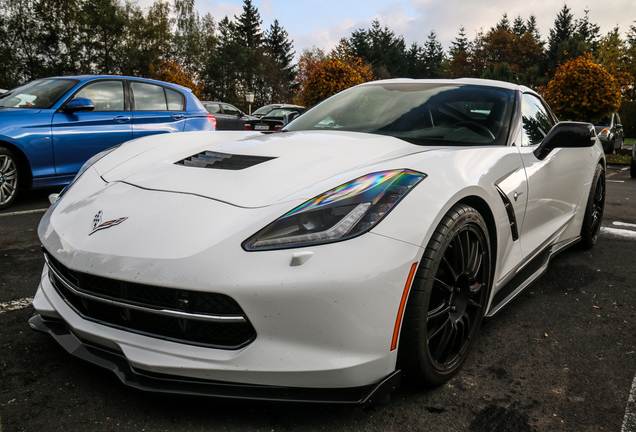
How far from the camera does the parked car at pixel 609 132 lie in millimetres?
15375

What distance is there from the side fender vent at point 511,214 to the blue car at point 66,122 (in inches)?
183

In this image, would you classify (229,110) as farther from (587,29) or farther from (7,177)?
(587,29)

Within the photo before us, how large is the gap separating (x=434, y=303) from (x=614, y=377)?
2.85ft

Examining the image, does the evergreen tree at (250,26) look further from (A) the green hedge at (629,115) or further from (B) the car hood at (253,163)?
(B) the car hood at (253,163)

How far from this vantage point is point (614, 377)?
1.92 metres

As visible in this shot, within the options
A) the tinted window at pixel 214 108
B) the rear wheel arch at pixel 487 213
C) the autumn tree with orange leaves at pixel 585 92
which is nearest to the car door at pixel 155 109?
the rear wheel arch at pixel 487 213

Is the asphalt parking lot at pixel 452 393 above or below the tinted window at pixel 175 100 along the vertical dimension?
below

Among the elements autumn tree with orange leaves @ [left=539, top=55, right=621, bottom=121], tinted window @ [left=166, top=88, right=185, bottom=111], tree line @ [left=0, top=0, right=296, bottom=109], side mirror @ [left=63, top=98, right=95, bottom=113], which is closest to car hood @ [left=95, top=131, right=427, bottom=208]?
side mirror @ [left=63, top=98, right=95, bottom=113]

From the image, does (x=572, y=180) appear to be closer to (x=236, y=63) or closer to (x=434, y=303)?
(x=434, y=303)

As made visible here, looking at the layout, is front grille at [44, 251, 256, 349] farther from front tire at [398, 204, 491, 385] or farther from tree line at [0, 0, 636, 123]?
tree line at [0, 0, 636, 123]

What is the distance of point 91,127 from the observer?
5.41m

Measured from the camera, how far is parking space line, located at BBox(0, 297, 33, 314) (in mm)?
2373

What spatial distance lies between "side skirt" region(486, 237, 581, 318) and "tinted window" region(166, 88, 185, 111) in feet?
16.5

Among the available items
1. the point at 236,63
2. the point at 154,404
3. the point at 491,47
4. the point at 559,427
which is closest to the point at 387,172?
the point at 559,427
